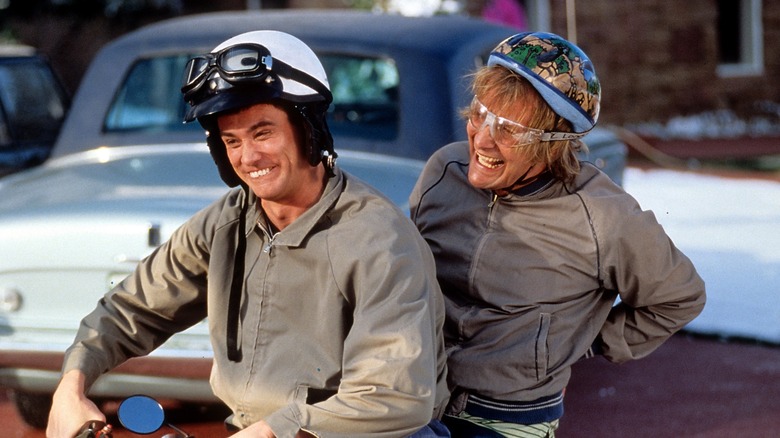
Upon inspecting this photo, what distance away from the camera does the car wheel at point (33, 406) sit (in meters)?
5.22

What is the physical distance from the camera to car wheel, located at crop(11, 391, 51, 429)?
522 centimetres

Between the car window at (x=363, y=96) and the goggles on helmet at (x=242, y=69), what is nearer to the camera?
the goggles on helmet at (x=242, y=69)

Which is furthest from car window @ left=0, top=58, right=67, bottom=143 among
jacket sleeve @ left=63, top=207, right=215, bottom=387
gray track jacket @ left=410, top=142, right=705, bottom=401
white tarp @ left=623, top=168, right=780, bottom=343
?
gray track jacket @ left=410, top=142, right=705, bottom=401

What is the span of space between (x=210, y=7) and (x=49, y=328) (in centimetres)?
1658

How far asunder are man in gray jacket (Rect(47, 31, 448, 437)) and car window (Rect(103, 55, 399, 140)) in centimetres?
280

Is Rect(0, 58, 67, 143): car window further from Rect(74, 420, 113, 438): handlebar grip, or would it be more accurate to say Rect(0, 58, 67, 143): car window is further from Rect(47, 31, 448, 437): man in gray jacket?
Rect(74, 420, 113, 438): handlebar grip

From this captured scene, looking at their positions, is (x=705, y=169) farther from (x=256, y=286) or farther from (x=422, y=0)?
(x=256, y=286)

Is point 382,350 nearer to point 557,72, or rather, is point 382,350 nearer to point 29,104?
point 557,72

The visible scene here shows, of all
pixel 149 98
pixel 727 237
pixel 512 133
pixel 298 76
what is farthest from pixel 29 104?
pixel 298 76

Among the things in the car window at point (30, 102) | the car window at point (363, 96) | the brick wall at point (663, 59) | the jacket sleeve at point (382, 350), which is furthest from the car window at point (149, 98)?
the brick wall at point (663, 59)

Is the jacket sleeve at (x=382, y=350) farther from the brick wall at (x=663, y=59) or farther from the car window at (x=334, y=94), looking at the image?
the brick wall at (x=663, y=59)

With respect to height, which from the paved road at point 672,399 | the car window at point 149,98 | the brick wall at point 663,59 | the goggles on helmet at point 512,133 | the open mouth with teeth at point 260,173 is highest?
the open mouth with teeth at point 260,173

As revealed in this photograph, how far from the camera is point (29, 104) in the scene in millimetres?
8070

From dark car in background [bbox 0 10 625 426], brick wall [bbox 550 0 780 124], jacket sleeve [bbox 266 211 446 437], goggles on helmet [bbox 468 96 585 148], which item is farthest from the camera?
brick wall [bbox 550 0 780 124]
